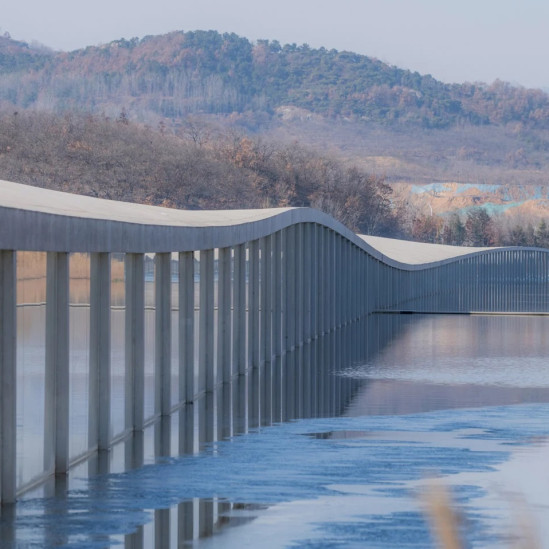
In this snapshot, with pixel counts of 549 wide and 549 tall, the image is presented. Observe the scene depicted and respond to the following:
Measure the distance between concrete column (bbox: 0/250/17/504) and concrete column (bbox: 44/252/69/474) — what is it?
1.19m

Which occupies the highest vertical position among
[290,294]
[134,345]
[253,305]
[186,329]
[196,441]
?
[290,294]

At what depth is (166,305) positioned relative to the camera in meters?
14.8

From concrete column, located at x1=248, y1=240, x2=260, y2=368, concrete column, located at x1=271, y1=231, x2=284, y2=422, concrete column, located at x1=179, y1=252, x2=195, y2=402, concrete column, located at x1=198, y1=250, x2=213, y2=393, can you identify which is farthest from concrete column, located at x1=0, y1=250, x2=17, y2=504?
concrete column, located at x1=271, y1=231, x2=284, y2=422

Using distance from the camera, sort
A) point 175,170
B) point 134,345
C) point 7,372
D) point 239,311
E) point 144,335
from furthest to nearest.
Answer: point 175,170 < point 239,311 < point 144,335 < point 134,345 < point 7,372

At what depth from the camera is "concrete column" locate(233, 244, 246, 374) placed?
19891mm

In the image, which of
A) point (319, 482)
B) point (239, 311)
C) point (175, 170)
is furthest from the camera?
point (175, 170)

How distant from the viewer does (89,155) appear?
108562 mm

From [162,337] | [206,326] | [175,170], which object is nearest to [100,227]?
[162,337]

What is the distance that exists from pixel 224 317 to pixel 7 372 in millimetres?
9766

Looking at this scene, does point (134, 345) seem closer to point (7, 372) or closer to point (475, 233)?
point (7, 372)

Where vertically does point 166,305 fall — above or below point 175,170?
below

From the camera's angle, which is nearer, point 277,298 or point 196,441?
point 196,441

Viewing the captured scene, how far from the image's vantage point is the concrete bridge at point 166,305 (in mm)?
10125

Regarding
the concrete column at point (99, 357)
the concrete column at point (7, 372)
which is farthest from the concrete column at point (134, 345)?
the concrete column at point (7, 372)
